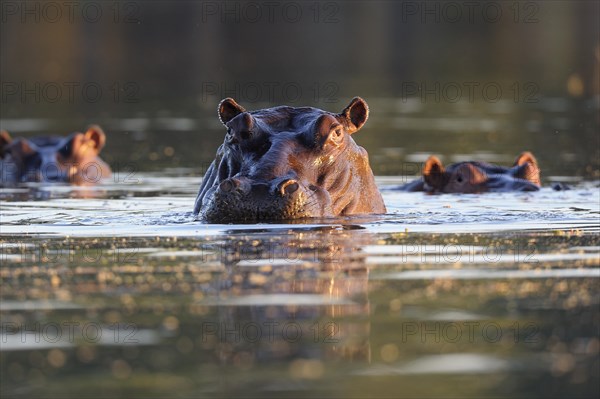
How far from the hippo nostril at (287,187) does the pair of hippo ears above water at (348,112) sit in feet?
4.64

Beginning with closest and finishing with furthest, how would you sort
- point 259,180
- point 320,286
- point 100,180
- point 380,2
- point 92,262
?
1. point 320,286
2. point 92,262
3. point 259,180
4. point 100,180
5. point 380,2

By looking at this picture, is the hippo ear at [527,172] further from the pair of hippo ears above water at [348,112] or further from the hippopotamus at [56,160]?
the hippopotamus at [56,160]

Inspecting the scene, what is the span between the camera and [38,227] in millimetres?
12172

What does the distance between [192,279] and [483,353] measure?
2.44 meters

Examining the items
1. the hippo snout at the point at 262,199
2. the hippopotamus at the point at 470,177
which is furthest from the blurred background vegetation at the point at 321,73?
the hippo snout at the point at 262,199

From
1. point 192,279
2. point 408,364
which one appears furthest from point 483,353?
point 192,279

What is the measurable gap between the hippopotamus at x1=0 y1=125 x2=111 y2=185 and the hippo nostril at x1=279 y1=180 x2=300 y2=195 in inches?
326

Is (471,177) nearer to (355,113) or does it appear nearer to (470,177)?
(470,177)

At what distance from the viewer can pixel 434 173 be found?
17062mm

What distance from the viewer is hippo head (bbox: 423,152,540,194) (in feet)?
55.2

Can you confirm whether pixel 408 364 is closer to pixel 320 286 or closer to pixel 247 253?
pixel 320 286

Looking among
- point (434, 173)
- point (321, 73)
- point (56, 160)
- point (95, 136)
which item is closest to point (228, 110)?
point (434, 173)

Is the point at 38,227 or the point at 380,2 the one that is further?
the point at 380,2

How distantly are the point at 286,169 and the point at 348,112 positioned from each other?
1.42m
